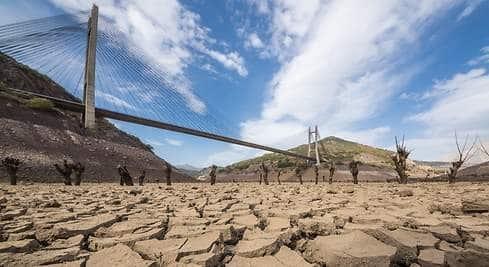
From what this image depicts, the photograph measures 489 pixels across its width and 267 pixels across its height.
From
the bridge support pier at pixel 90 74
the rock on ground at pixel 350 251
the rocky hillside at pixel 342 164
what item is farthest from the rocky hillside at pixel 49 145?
the rock on ground at pixel 350 251

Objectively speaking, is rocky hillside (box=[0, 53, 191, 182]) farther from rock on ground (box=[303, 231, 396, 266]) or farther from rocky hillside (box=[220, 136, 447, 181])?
rock on ground (box=[303, 231, 396, 266])

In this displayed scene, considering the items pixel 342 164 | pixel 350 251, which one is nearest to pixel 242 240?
pixel 350 251

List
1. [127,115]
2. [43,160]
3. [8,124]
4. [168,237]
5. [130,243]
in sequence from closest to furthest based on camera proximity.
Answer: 1. [130,243]
2. [168,237]
3. [43,160]
4. [8,124]
5. [127,115]

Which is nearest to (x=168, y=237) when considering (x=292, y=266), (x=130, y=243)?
(x=130, y=243)

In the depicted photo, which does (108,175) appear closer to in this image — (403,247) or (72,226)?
(72,226)

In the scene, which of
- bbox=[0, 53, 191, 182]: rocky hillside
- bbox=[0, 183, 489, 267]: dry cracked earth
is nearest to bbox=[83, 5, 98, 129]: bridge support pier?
bbox=[0, 53, 191, 182]: rocky hillside

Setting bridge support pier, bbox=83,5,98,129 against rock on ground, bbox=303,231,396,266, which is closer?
rock on ground, bbox=303,231,396,266

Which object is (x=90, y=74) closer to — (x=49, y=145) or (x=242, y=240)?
(x=49, y=145)
